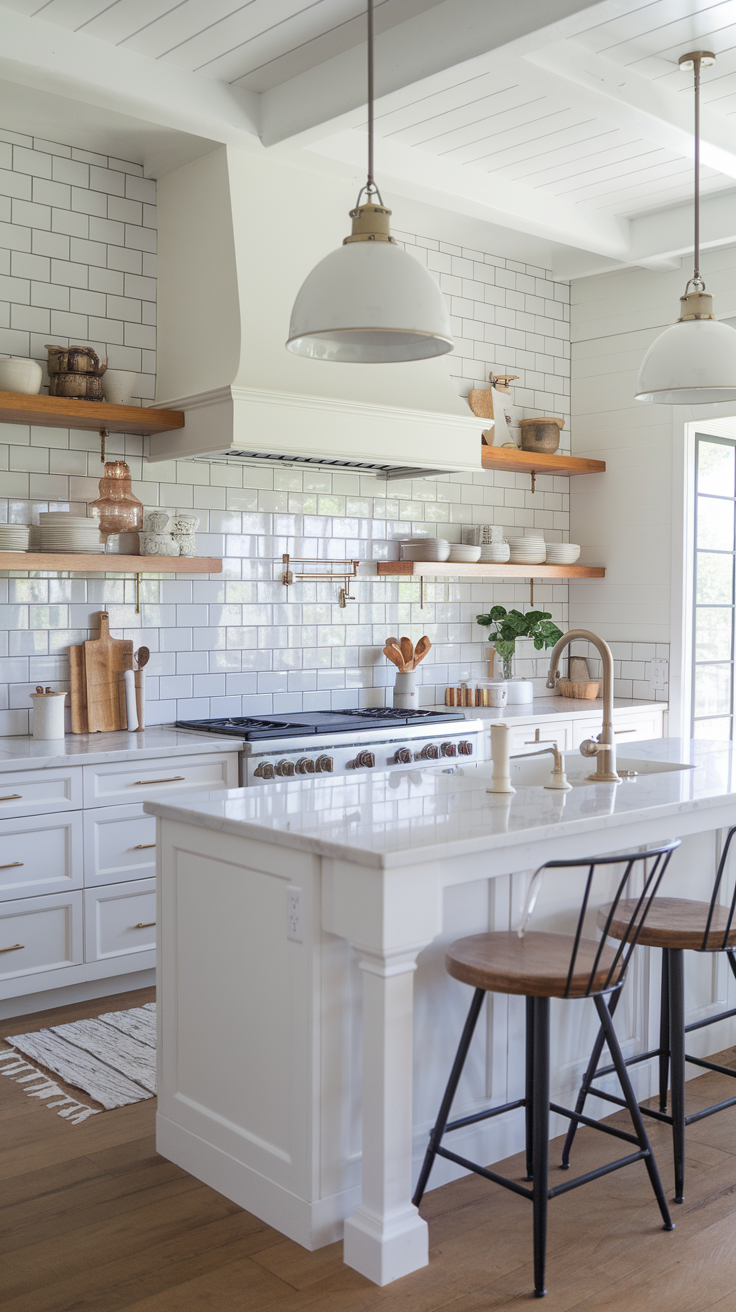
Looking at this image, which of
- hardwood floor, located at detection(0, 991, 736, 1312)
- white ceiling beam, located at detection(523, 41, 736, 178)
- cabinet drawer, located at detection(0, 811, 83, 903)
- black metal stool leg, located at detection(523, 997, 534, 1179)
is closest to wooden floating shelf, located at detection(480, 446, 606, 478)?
white ceiling beam, located at detection(523, 41, 736, 178)

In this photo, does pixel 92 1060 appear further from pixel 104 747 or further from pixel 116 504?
pixel 116 504

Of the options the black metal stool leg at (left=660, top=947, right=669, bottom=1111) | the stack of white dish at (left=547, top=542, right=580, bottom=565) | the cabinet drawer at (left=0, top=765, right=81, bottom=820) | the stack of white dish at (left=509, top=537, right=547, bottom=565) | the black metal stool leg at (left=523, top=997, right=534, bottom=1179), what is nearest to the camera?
the black metal stool leg at (left=523, top=997, right=534, bottom=1179)

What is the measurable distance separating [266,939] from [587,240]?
14.0ft

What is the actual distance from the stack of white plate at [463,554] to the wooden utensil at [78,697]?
2.11 meters

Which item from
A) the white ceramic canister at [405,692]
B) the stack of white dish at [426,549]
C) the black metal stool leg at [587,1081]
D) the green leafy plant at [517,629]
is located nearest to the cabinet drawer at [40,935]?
the black metal stool leg at [587,1081]

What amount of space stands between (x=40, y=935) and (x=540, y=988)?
222cm

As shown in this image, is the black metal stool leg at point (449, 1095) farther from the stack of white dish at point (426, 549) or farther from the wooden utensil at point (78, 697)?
the stack of white dish at point (426, 549)

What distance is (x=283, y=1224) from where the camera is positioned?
2592mm

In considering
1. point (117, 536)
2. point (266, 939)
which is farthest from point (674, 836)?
point (117, 536)

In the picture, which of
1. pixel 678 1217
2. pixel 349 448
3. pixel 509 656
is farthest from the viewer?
pixel 509 656

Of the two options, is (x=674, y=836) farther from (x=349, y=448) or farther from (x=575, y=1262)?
(x=349, y=448)

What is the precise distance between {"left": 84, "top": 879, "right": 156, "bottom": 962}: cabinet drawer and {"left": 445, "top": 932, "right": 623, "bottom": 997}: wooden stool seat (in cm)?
189

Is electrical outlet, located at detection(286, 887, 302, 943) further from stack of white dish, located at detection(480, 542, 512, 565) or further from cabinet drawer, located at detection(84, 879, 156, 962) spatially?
stack of white dish, located at detection(480, 542, 512, 565)

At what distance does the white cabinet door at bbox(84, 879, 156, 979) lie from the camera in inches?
162
